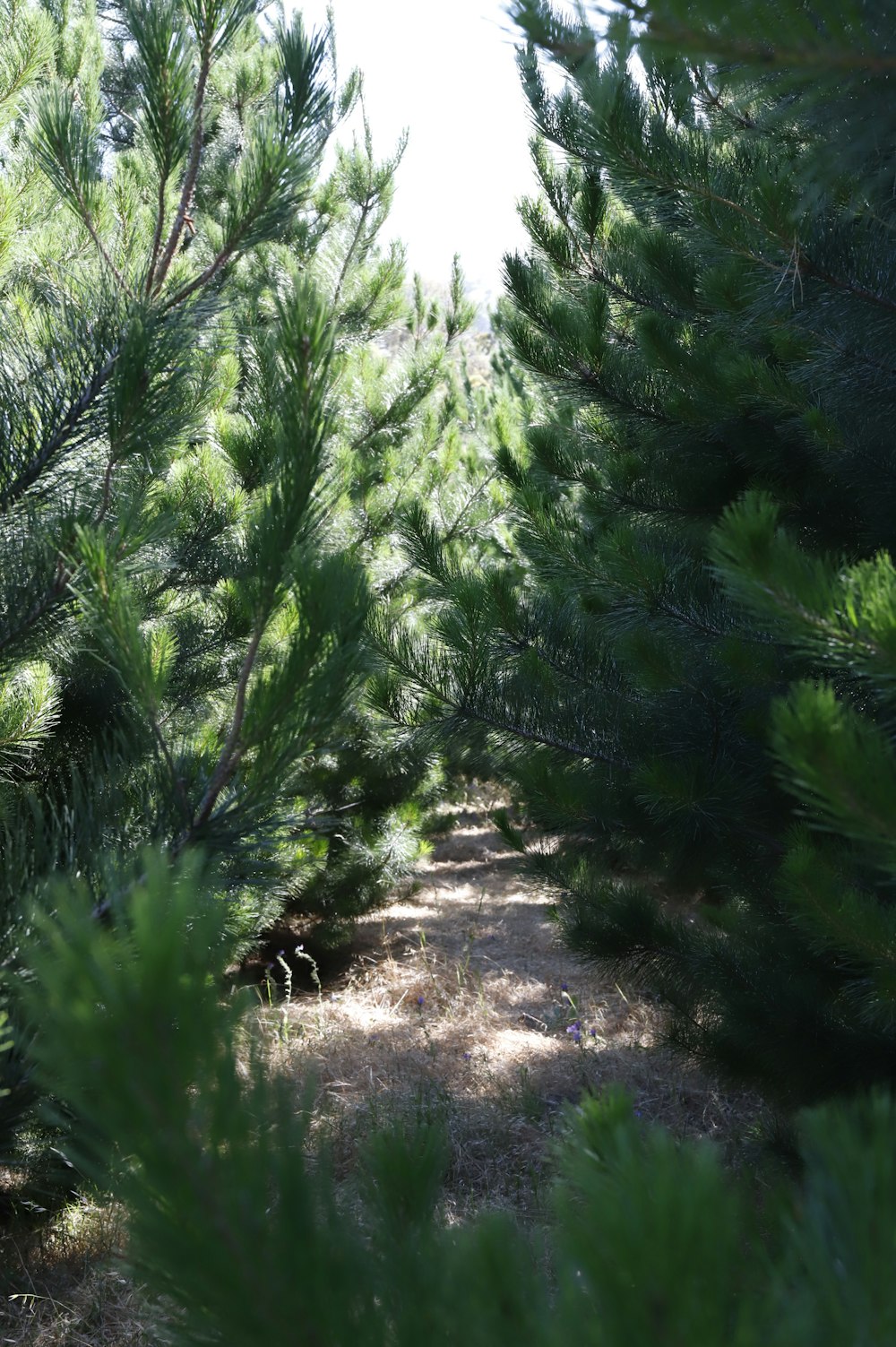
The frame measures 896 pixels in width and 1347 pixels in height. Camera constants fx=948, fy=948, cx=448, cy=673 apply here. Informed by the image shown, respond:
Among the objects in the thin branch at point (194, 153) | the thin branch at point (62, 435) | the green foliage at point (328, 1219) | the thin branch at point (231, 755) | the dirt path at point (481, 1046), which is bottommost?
the dirt path at point (481, 1046)

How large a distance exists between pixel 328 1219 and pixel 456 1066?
138 inches

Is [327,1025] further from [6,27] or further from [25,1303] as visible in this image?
[6,27]

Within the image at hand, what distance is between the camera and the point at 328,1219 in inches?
25.1

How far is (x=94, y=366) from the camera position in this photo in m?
1.62

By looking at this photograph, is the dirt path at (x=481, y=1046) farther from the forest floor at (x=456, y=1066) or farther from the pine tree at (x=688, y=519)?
the pine tree at (x=688, y=519)

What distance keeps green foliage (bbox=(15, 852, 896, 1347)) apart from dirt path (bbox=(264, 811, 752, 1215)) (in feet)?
5.69

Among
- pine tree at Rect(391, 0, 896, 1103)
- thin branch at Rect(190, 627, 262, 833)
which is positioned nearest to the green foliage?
thin branch at Rect(190, 627, 262, 833)

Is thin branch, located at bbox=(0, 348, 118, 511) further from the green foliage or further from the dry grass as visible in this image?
the dry grass

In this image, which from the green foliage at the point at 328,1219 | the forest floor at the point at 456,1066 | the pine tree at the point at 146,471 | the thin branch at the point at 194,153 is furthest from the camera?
the forest floor at the point at 456,1066

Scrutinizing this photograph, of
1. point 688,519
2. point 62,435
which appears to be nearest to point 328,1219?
point 62,435

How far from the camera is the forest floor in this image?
8.18 feet

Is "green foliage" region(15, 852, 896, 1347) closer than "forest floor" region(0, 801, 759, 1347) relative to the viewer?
Yes

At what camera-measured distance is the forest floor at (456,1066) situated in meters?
2.49

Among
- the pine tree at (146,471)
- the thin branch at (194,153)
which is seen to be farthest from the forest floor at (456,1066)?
the thin branch at (194,153)
